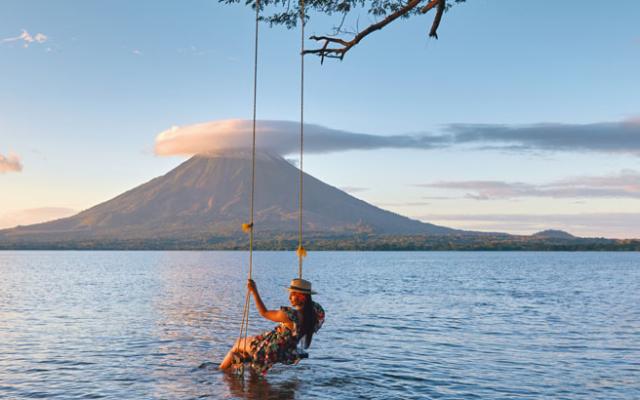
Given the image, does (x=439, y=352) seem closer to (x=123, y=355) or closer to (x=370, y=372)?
(x=370, y=372)

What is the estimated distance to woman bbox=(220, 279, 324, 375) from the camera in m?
11.1

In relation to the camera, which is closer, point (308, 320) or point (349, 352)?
point (308, 320)

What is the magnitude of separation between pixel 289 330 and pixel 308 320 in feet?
1.38

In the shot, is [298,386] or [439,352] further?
[439,352]

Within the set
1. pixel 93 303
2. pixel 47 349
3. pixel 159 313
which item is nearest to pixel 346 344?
pixel 47 349

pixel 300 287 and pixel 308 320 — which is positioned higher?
pixel 300 287

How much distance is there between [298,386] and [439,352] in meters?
5.32

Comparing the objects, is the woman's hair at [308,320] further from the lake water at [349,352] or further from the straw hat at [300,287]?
the lake water at [349,352]

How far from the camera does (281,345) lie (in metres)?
11.5

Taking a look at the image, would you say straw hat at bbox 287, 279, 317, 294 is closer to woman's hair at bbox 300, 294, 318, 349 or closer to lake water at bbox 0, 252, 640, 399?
woman's hair at bbox 300, 294, 318, 349

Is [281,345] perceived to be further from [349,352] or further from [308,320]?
[349,352]

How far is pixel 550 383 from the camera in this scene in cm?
1302

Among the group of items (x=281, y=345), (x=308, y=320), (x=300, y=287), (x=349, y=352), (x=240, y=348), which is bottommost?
(x=349, y=352)

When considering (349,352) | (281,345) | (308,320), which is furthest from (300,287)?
(349,352)
